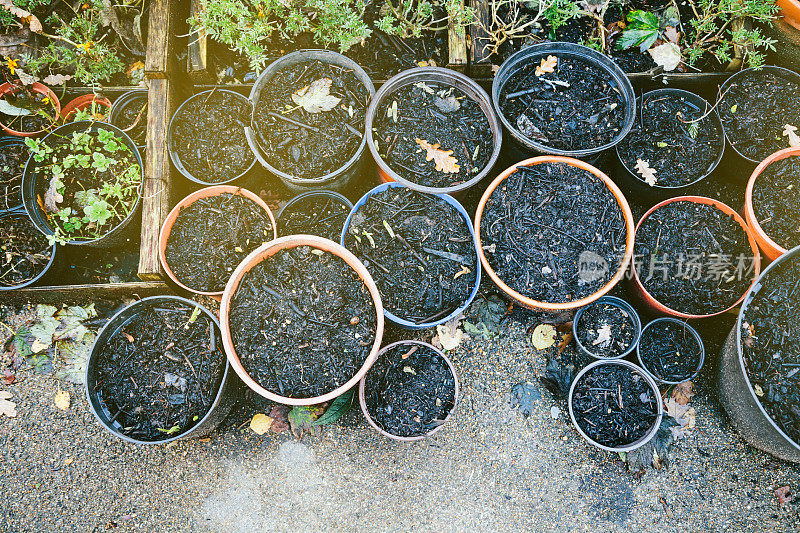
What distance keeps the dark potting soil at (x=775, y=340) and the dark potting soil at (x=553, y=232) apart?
0.74m

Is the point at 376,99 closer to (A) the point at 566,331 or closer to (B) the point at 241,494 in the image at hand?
(A) the point at 566,331

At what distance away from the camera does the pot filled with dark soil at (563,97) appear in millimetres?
2430

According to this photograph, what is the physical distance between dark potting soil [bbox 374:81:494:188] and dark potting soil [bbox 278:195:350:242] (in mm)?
430

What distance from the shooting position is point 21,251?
252 cm

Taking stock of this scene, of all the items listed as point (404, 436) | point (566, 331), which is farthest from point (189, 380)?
point (566, 331)

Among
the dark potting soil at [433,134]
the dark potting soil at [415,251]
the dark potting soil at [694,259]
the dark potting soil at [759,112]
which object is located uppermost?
the dark potting soil at [759,112]

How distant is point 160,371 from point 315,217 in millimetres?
1134

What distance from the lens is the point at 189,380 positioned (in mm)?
2283

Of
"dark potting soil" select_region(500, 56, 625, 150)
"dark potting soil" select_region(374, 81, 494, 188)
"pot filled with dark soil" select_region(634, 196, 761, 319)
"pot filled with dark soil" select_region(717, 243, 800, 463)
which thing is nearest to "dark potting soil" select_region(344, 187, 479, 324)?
"dark potting soil" select_region(374, 81, 494, 188)

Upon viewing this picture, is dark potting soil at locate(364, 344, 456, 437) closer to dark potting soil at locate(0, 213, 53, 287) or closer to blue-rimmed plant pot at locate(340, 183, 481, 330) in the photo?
blue-rimmed plant pot at locate(340, 183, 481, 330)

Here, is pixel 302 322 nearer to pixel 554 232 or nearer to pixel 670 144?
pixel 554 232

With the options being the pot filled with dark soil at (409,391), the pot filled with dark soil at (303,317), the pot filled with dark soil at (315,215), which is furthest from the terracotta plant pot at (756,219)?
the pot filled with dark soil at (315,215)

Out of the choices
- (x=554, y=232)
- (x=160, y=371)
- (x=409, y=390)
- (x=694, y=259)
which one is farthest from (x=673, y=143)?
(x=160, y=371)

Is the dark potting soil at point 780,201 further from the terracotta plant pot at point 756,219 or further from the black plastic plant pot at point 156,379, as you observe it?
the black plastic plant pot at point 156,379
